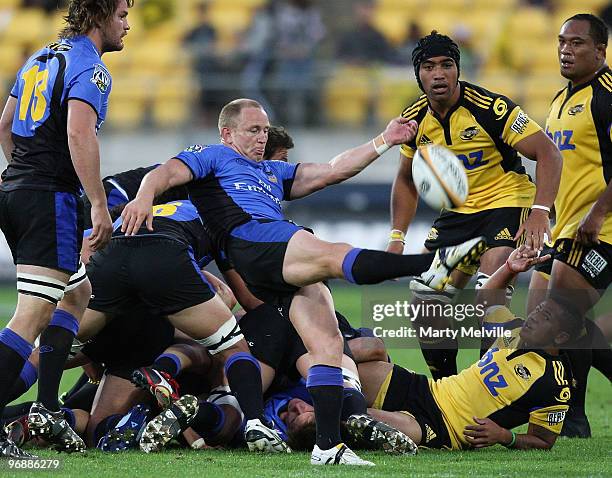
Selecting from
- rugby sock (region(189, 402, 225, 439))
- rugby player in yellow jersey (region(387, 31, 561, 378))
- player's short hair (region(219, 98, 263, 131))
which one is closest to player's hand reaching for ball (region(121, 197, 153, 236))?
player's short hair (region(219, 98, 263, 131))

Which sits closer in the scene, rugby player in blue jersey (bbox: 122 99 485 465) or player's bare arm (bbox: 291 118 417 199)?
rugby player in blue jersey (bbox: 122 99 485 465)

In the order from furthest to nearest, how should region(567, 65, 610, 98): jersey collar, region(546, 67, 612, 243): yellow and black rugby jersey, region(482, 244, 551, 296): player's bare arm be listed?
1. region(567, 65, 610, 98): jersey collar
2. region(546, 67, 612, 243): yellow and black rugby jersey
3. region(482, 244, 551, 296): player's bare arm

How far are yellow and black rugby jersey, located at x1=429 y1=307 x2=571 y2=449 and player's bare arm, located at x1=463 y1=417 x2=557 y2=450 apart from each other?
1.6 inches

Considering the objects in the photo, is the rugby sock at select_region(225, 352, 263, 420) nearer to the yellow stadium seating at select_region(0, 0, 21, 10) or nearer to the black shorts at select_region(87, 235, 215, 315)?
the black shorts at select_region(87, 235, 215, 315)

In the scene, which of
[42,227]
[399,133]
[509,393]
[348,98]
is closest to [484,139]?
[399,133]

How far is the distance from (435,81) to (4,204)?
2.90 m

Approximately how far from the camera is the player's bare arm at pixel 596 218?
6.75 metres

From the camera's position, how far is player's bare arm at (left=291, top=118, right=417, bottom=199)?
239 inches

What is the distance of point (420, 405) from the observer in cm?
590

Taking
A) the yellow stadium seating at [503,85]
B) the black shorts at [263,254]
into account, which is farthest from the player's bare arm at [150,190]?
the yellow stadium seating at [503,85]

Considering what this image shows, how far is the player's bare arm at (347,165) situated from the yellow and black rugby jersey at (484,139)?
0.86 metres

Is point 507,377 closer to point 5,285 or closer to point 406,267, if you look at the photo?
point 406,267

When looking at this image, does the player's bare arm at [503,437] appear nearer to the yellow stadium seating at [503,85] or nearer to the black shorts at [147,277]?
the black shorts at [147,277]

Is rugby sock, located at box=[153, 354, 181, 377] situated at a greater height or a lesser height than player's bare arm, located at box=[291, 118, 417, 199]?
lesser
